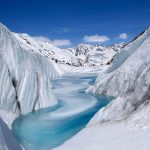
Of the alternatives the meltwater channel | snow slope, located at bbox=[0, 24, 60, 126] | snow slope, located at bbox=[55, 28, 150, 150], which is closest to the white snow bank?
snow slope, located at bbox=[55, 28, 150, 150]

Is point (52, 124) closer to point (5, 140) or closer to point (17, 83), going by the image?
point (17, 83)

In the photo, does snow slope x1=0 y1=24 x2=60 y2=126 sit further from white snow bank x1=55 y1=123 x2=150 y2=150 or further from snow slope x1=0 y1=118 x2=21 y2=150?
snow slope x1=0 y1=118 x2=21 y2=150

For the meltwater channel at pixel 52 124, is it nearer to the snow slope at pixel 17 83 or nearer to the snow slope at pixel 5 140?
the snow slope at pixel 17 83

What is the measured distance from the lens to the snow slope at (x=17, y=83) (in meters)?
22.0

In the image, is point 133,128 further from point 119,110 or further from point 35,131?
point 35,131

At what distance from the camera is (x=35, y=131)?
→ 19641mm

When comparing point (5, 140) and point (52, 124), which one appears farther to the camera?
point (52, 124)

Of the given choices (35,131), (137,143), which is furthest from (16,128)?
(137,143)

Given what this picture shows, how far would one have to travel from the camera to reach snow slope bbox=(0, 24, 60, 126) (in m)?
22.0

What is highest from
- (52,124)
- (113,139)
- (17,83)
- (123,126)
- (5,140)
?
(17,83)

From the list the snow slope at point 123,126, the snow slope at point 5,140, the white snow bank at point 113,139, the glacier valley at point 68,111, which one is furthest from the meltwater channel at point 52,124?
the snow slope at point 5,140

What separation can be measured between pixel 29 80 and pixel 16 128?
7028 mm

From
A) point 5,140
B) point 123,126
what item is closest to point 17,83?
point 123,126

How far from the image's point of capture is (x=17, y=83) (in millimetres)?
24719
